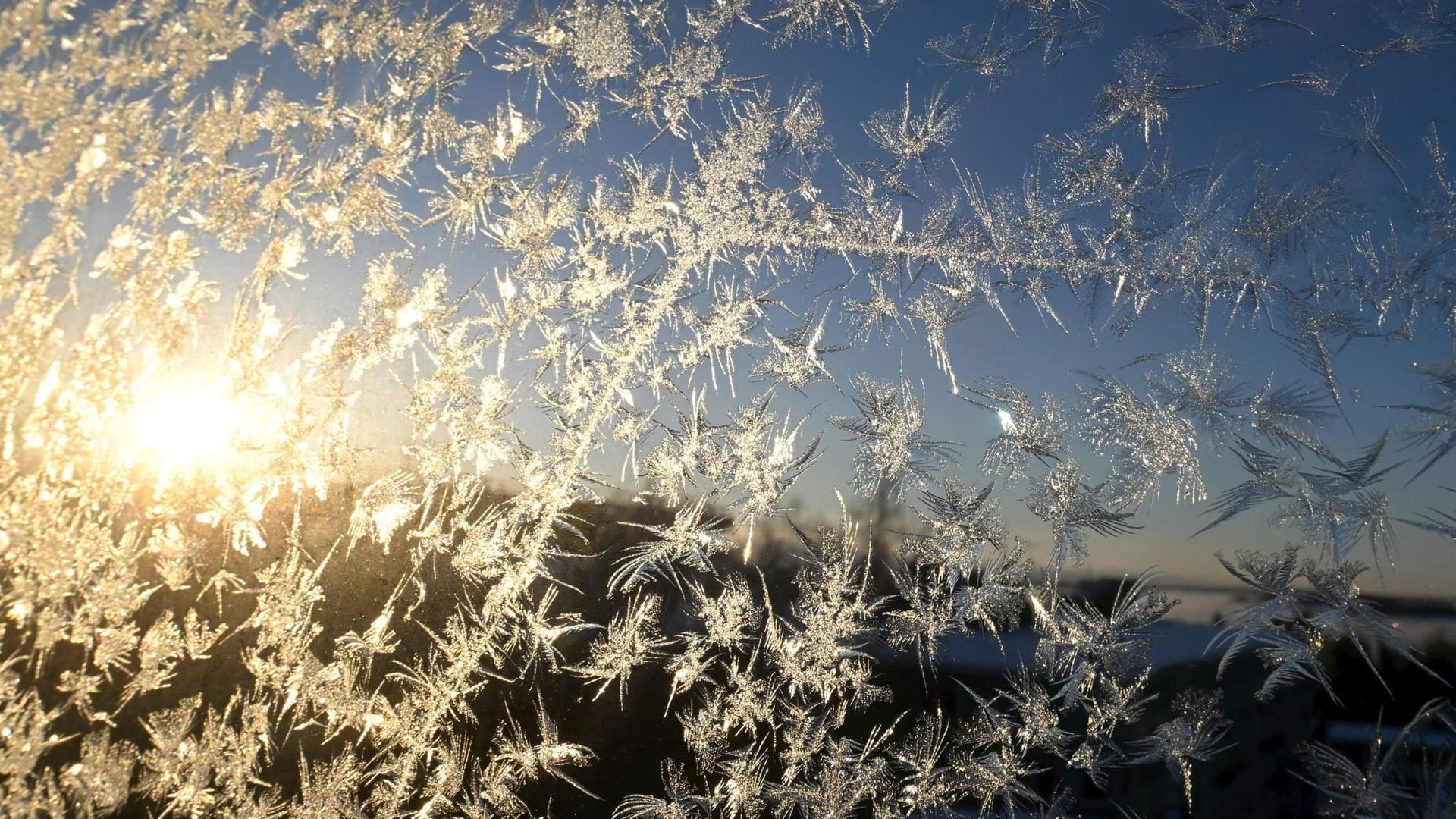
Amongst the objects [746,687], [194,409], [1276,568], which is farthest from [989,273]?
[194,409]

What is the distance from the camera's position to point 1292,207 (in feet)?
2.42

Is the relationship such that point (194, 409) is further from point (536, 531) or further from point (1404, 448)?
point (1404, 448)

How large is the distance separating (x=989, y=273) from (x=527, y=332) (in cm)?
45

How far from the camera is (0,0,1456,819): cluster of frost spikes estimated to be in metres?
0.72

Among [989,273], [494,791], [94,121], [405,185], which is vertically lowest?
[494,791]

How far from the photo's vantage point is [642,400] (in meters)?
0.82

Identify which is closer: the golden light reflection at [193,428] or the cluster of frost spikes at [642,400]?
the cluster of frost spikes at [642,400]

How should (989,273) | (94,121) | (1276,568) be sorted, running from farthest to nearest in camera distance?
(94,121), (989,273), (1276,568)

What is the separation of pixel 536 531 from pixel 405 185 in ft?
1.26

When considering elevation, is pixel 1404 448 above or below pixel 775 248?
below

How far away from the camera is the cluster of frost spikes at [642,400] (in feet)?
2.36

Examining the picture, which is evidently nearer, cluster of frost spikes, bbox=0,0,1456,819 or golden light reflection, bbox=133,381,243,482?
cluster of frost spikes, bbox=0,0,1456,819

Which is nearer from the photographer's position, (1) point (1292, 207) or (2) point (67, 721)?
(1) point (1292, 207)

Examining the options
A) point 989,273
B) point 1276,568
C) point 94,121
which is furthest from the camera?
point 94,121
